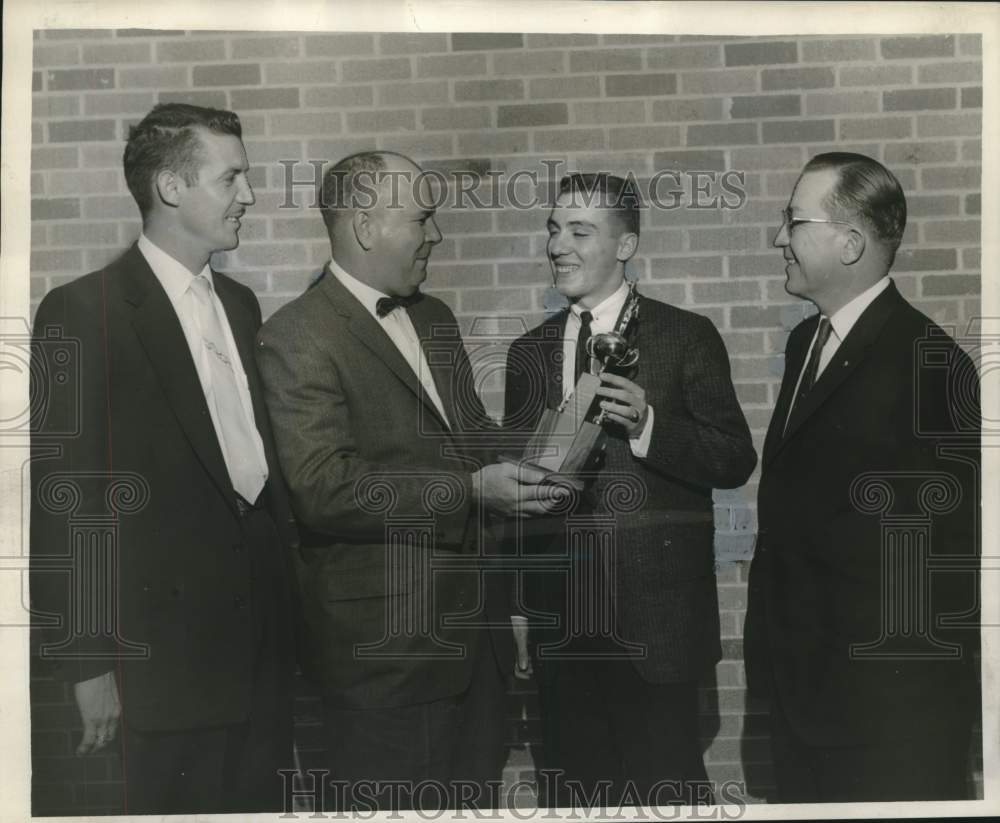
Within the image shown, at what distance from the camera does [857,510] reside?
4297 mm

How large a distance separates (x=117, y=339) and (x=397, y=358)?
0.95 m

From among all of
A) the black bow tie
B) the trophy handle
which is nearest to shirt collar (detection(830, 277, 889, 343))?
the trophy handle

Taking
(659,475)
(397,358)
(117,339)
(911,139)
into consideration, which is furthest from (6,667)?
(911,139)

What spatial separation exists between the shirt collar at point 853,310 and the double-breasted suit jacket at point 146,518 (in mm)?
1991

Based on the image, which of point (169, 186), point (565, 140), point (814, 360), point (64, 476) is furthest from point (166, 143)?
point (814, 360)

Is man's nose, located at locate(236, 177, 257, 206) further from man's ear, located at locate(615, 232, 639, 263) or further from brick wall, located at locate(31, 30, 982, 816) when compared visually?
man's ear, located at locate(615, 232, 639, 263)

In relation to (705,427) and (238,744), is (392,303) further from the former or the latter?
(238,744)

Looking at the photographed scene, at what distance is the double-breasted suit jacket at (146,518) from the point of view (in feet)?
13.5

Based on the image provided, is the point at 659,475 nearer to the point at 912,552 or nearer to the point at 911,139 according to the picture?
the point at 912,552

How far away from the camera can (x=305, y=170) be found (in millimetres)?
4250

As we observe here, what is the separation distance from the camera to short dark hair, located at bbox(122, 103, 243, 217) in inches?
165

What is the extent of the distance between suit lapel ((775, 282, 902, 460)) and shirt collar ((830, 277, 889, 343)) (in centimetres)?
1

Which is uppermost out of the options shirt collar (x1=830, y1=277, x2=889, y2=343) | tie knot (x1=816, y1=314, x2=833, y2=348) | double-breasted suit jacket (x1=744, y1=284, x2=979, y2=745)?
shirt collar (x1=830, y1=277, x2=889, y2=343)

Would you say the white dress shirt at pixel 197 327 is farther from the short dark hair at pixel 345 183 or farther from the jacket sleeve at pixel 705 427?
the jacket sleeve at pixel 705 427
